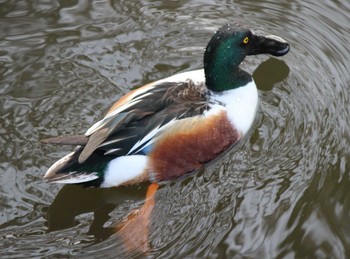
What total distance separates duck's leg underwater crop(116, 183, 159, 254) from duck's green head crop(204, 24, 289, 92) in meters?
0.96

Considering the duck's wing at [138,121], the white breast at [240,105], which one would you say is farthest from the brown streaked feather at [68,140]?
the white breast at [240,105]

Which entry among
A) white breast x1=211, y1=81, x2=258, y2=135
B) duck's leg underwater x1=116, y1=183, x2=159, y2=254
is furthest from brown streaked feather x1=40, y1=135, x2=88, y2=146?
white breast x1=211, y1=81, x2=258, y2=135

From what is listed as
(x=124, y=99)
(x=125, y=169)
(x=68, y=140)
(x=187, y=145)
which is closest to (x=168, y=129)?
(x=187, y=145)

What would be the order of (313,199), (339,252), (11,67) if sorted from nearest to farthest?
(339,252) < (313,199) < (11,67)

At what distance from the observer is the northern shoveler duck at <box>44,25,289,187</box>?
15.6 feet

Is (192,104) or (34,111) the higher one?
(192,104)

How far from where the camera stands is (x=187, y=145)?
16.0 ft

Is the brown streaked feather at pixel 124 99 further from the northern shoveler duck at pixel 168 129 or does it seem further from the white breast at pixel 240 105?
the white breast at pixel 240 105

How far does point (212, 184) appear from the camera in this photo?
16.1 feet

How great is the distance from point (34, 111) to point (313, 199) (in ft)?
7.50

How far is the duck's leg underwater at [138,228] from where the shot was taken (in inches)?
178

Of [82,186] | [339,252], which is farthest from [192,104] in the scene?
[339,252]

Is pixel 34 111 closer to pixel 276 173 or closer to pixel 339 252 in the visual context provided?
pixel 276 173

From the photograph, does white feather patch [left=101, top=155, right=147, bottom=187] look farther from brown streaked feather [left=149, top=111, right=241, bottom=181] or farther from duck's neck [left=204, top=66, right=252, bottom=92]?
duck's neck [left=204, top=66, right=252, bottom=92]
